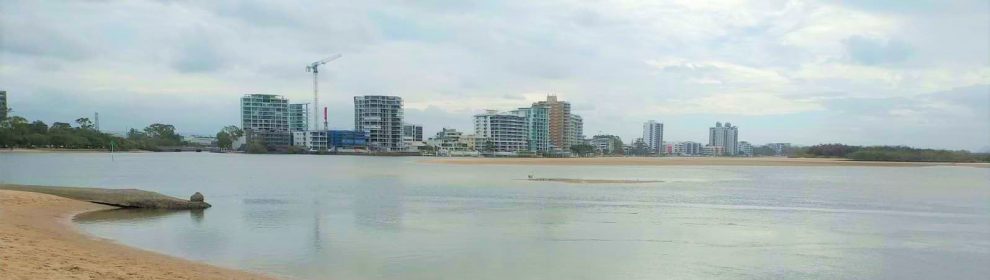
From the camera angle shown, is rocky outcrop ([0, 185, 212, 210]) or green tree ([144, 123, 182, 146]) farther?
green tree ([144, 123, 182, 146])

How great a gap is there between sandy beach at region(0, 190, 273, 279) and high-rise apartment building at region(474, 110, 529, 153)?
158179mm

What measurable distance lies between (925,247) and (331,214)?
18.1 meters

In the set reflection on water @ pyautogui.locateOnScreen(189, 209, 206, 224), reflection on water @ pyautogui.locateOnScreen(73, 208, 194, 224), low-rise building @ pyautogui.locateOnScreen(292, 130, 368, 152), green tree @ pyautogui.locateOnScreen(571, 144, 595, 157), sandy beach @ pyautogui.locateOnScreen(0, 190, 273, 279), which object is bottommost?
reflection on water @ pyautogui.locateOnScreen(189, 209, 206, 224)

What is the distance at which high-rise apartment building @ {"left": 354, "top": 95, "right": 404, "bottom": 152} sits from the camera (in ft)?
610

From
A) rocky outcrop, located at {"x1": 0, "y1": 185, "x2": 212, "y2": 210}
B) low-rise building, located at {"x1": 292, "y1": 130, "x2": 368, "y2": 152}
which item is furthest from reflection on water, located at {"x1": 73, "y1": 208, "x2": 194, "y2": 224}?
low-rise building, located at {"x1": 292, "y1": 130, "x2": 368, "y2": 152}

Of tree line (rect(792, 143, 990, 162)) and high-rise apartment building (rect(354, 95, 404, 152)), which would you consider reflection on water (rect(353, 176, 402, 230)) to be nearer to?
tree line (rect(792, 143, 990, 162))

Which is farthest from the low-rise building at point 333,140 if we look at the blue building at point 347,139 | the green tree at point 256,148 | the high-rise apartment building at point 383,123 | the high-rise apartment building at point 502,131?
the high-rise apartment building at point 502,131

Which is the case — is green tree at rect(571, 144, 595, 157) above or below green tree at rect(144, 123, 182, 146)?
below

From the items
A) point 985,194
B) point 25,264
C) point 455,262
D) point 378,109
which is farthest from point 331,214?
point 378,109

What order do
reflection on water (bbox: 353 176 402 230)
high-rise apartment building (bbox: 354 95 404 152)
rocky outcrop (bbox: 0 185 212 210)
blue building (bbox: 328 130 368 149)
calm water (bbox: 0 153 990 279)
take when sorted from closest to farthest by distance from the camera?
calm water (bbox: 0 153 990 279) → reflection on water (bbox: 353 176 402 230) → rocky outcrop (bbox: 0 185 212 210) → blue building (bbox: 328 130 368 149) → high-rise apartment building (bbox: 354 95 404 152)

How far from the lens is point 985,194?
3538 centimetres

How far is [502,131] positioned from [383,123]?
3757 centimetres

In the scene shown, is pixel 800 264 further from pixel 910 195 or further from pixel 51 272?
pixel 910 195

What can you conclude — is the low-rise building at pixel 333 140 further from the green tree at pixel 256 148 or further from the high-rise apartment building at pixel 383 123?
the green tree at pixel 256 148
